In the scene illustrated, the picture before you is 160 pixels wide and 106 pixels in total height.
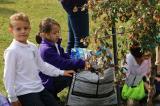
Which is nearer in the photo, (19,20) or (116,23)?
(116,23)

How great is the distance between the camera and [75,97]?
5.19m

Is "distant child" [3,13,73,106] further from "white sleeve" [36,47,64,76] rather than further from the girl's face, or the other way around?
the girl's face

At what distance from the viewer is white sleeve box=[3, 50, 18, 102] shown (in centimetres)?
437

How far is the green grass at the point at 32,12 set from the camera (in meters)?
9.42

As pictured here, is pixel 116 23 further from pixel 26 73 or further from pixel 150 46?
pixel 26 73

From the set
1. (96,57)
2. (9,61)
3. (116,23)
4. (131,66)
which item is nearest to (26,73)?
(9,61)

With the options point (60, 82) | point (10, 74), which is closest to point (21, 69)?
point (10, 74)

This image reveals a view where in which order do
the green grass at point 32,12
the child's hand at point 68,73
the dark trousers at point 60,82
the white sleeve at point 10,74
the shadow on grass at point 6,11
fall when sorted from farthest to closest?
the shadow on grass at point 6,11 → the green grass at point 32,12 → the dark trousers at point 60,82 → the child's hand at point 68,73 → the white sleeve at point 10,74

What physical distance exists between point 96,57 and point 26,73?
77cm

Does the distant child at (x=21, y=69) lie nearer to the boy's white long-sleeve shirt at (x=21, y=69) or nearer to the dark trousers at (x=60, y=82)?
the boy's white long-sleeve shirt at (x=21, y=69)

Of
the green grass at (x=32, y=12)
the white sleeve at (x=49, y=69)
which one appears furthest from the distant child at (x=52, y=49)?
the green grass at (x=32, y=12)

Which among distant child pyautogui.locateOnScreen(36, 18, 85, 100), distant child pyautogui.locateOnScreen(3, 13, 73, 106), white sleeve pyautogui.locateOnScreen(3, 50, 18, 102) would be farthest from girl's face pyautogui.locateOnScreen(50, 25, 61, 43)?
white sleeve pyautogui.locateOnScreen(3, 50, 18, 102)

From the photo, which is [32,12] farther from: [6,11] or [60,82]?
[60,82]

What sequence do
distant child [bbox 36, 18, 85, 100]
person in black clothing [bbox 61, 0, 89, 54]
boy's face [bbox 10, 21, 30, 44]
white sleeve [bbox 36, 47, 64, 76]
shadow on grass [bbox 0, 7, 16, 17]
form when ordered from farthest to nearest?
shadow on grass [bbox 0, 7, 16, 17] < person in black clothing [bbox 61, 0, 89, 54] < distant child [bbox 36, 18, 85, 100] < white sleeve [bbox 36, 47, 64, 76] < boy's face [bbox 10, 21, 30, 44]
